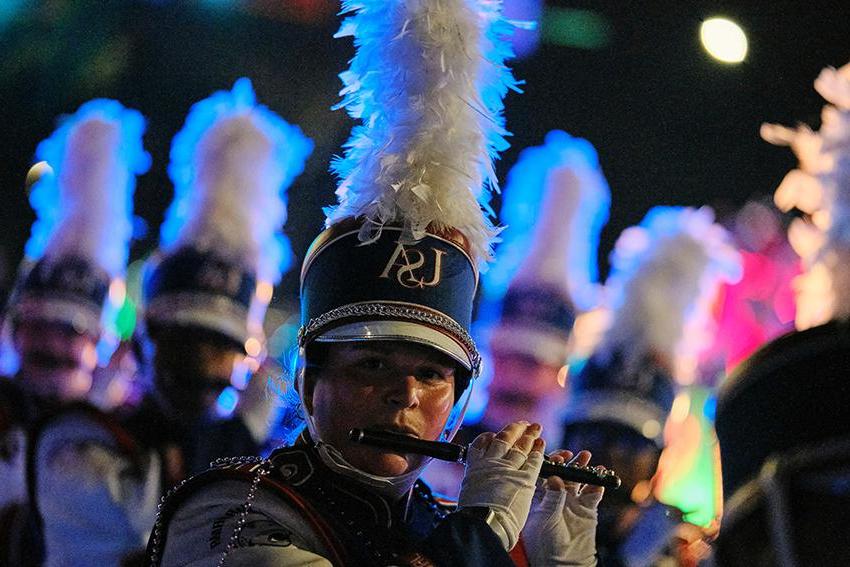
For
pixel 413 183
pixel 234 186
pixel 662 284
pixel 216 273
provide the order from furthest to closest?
pixel 662 284 → pixel 234 186 → pixel 216 273 → pixel 413 183

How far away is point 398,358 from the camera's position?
134 inches

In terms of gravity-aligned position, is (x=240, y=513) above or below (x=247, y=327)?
below

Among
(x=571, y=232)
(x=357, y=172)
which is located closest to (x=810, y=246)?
(x=357, y=172)

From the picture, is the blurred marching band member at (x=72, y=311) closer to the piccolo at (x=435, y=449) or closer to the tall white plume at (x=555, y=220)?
the tall white plume at (x=555, y=220)

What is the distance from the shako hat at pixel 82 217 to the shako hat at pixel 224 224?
1.40 feet

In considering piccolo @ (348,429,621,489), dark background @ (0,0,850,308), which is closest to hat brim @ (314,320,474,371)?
piccolo @ (348,429,621,489)

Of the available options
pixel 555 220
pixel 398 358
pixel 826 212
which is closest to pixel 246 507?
pixel 398 358

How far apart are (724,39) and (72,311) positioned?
16.3 ft

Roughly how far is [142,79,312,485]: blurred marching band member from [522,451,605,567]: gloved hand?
366 cm

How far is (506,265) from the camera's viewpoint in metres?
9.13

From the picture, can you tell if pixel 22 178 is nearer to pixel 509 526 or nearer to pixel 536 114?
pixel 536 114

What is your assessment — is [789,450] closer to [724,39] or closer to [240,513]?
[240,513]

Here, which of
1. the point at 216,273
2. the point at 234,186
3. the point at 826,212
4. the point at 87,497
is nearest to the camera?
the point at 826,212

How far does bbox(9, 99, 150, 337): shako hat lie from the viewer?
25.6ft
